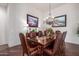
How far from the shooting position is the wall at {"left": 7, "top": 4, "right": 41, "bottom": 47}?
75.1 inches

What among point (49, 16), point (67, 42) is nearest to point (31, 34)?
point (49, 16)

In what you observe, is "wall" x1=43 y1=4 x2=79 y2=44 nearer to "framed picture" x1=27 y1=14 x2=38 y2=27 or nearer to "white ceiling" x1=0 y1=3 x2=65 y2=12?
"white ceiling" x1=0 y1=3 x2=65 y2=12

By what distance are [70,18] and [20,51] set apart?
3.06ft

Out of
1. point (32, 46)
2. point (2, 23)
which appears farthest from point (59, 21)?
point (2, 23)

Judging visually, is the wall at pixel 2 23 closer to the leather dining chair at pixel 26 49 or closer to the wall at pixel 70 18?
the leather dining chair at pixel 26 49

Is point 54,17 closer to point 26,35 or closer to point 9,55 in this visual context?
point 26,35

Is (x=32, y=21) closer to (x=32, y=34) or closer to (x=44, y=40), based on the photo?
(x=32, y=34)

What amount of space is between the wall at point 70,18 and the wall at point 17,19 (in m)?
0.27

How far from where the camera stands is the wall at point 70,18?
1905 millimetres

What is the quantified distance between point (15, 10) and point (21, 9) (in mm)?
94

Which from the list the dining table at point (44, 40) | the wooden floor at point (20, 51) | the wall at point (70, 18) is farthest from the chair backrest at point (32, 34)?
the wall at point (70, 18)

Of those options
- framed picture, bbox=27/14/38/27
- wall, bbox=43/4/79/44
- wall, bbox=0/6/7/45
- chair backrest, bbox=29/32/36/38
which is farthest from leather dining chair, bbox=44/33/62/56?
wall, bbox=0/6/7/45

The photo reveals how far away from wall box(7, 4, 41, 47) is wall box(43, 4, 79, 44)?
10.7 inches

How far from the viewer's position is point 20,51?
6.40ft
